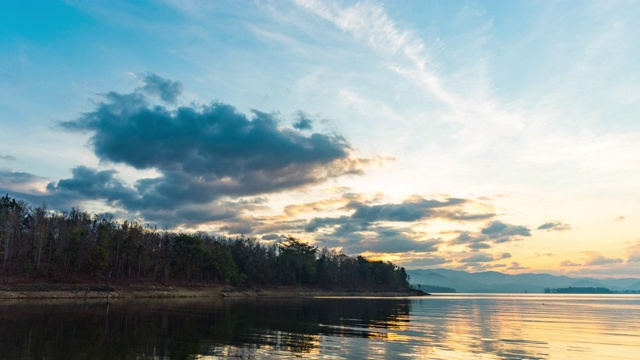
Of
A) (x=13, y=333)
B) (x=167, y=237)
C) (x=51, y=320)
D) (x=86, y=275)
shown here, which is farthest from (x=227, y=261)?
(x=13, y=333)

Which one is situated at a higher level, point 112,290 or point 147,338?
point 147,338

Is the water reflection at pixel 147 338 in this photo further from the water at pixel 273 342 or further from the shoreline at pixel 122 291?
the shoreline at pixel 122 291

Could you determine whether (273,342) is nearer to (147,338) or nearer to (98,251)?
(147,338)

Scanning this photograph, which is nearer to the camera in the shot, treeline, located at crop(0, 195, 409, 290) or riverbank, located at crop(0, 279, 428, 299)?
riverbank, located at crop(0, 279, 428, 299)

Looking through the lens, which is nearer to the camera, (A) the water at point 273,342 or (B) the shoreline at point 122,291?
(A) the water at point 273,342

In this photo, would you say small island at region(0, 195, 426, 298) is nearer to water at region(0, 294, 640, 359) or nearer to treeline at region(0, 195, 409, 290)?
treeline at region(0, 195, 409, 290)

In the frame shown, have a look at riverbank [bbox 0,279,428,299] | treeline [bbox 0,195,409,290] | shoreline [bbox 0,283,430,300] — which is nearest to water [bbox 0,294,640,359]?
shoreline [bbox 0,283,430,300]

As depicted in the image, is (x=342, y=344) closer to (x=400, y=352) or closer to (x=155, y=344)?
(x=400, y=352)

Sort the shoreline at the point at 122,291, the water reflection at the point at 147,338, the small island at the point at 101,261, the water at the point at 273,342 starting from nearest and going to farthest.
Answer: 1. the water reflection at the point at 147,338
2. the water at the point at 273,342
3. the shoreline at the point at 122,291
4. the small island at the point at 101,261

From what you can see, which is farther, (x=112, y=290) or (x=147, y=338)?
(x=112, y=290)

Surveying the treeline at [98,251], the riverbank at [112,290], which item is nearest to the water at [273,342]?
the riverbank at [112,290]

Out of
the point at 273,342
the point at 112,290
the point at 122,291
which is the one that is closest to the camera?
the point at 273,342

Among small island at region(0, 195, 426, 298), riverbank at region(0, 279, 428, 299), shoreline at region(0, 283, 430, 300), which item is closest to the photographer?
shoreline at region(0, 283, 430, 300)

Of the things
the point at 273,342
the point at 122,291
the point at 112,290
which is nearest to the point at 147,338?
the point at 273,342
